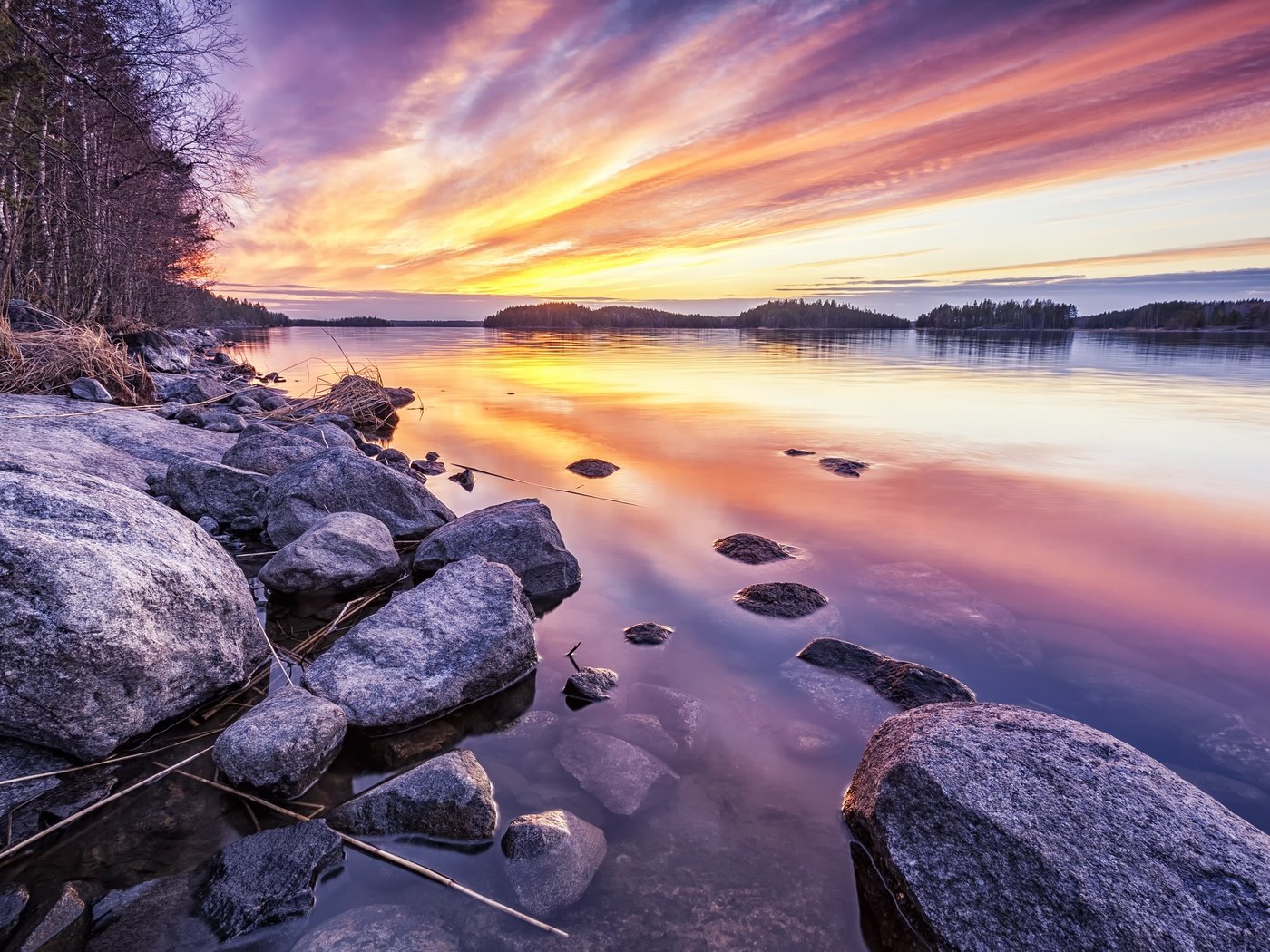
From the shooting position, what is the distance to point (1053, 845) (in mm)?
2365

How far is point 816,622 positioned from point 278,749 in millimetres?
4153

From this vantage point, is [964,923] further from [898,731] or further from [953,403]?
[953,403]

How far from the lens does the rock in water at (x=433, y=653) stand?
12.2 feet

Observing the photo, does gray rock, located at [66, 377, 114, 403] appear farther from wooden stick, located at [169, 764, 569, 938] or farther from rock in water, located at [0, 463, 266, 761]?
wooden stick, located at [169, 764, 569, 938]

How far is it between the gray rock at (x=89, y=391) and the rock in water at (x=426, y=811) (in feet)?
31.5

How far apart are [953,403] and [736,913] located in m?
20.6

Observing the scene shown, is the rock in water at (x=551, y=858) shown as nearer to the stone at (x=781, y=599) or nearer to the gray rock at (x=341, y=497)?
the stone at (x=781, y=599)

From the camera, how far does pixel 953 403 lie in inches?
782

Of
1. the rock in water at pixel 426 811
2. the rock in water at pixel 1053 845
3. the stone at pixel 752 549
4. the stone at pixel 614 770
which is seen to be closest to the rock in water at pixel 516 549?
the stone at pixel 752 549

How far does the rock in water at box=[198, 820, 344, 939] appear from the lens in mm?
2445

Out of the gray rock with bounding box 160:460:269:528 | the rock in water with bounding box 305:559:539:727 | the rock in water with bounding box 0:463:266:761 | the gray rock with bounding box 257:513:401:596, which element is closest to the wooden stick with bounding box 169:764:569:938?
the rock in water with bounding box 0:463:266:761

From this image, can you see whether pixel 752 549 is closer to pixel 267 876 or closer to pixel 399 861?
pixel 399 861

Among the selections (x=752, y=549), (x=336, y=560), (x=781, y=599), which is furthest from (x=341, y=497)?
(x=781, y=599)

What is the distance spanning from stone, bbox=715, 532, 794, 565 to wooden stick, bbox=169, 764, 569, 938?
4530mm
